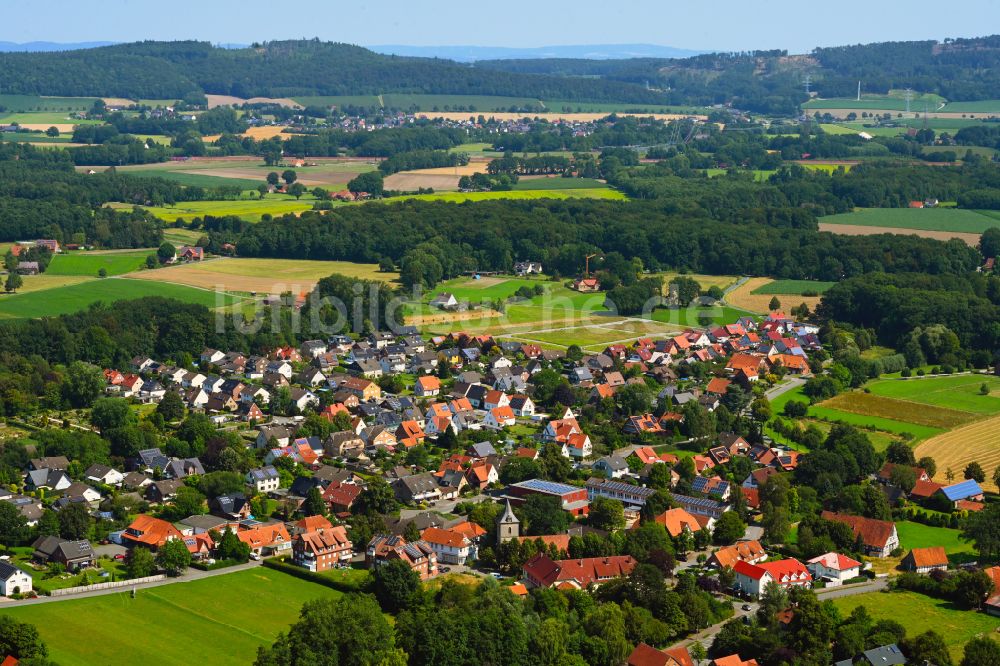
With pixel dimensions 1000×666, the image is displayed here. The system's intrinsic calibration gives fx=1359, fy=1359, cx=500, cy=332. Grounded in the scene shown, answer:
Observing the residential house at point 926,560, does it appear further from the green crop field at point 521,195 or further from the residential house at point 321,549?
the green crop field at point 521,195

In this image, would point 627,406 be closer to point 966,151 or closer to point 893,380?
point 893,380

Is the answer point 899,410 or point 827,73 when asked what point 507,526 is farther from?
point 827,73

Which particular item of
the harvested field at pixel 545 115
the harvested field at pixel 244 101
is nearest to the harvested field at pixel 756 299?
the harvested field at pixel 545 115

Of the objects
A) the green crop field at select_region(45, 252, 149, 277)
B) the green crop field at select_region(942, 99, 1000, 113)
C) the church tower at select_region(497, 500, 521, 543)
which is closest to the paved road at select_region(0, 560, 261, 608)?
the church tower at select_region(497, 500, 521, 543)

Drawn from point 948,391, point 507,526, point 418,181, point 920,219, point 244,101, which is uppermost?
point 244,101

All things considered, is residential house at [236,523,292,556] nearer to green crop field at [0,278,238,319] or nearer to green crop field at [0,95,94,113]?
green crop field at [0,278,238,319]

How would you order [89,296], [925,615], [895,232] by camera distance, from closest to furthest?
1. [925,615]
2. [89,296]
3. [895,232]

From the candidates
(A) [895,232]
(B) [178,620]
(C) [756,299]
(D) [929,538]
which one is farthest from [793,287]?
(B) [178,620]
